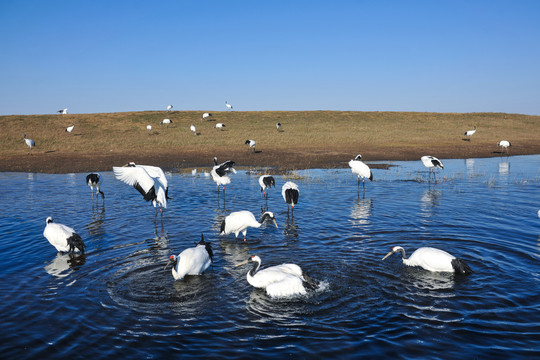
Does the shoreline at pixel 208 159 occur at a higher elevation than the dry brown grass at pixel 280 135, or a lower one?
lower

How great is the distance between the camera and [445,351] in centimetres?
580

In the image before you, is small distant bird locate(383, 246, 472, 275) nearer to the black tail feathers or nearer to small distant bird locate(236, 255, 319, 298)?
the black tail feathers

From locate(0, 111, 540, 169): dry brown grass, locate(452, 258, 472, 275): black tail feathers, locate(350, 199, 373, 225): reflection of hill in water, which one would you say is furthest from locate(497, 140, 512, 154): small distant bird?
locate(452, 258, 472, 275): black tail feathers

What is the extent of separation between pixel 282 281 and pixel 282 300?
0.35m

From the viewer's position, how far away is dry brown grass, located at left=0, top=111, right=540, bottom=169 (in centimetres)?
3712

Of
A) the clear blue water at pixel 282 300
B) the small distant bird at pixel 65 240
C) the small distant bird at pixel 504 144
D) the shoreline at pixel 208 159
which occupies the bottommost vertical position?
the clear blue water at pixel 282 300

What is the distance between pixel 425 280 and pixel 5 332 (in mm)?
7761

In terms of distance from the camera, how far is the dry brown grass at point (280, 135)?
37125 mm

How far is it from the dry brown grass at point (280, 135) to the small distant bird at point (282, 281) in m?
21.7

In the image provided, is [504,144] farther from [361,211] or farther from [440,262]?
[440,262]

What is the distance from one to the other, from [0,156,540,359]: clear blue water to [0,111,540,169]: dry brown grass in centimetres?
1696

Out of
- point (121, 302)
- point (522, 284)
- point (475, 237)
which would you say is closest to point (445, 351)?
point (522, 284)

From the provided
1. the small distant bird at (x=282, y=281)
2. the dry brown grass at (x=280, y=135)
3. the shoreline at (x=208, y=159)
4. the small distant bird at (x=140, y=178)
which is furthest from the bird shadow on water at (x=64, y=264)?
the dry brown grass at (x=280, y=135)

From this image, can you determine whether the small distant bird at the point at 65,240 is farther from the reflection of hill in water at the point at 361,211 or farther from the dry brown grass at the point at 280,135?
the dry brown grass at the point at 280,135
